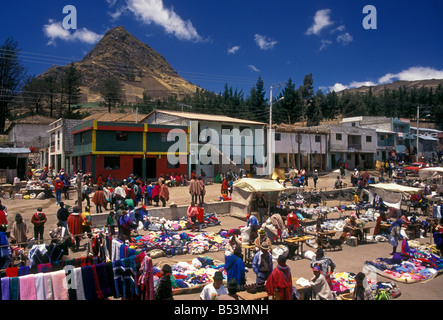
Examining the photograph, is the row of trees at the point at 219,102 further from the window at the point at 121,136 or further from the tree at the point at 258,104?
the window at the point at 121,136

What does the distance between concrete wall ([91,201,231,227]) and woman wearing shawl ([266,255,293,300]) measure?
29.7 ft

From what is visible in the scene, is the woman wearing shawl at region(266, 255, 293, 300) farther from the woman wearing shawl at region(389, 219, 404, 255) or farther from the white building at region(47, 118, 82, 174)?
the white building at region(47, 118, 82, 174)

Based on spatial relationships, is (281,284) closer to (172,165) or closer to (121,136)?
(121,136)

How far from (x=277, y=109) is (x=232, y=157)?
3077 cm

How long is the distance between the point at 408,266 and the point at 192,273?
608cm

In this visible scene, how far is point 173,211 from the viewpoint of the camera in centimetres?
1459

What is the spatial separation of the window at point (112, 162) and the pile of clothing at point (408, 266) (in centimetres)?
2066

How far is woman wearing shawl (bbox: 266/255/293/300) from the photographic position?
5.55 m

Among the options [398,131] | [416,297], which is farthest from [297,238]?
[398,131]

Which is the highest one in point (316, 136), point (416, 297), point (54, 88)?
point (54, 88)

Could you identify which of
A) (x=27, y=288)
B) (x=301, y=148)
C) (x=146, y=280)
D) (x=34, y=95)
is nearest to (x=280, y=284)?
(x=146, y=280)

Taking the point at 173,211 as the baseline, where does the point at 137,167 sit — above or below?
above

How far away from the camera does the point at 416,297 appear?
23.4 feet
